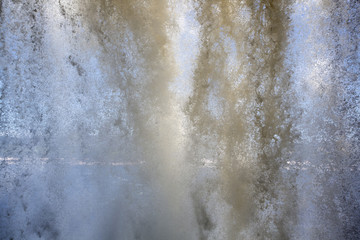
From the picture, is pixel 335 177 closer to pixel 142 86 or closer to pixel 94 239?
pixel 142 86

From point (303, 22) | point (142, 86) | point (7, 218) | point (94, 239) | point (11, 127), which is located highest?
point (303, 22)

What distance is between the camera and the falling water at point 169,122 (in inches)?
52.6

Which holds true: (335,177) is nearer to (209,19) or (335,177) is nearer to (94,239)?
(209,19)

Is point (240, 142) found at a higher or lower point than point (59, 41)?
lower

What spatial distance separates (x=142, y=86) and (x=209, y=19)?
584mm

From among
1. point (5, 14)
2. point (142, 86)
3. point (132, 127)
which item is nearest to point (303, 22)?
point (142, 86)

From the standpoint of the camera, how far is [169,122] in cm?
140

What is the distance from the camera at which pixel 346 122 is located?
1314 mm

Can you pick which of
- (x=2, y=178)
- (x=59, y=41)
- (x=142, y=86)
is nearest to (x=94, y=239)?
(x=2, y=178)

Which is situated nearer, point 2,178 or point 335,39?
point 335,39

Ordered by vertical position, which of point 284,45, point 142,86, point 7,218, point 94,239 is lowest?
point 94,239

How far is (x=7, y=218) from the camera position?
141cm

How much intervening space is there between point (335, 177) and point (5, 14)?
224 cm

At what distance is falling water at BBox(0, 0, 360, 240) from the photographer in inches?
52.6
